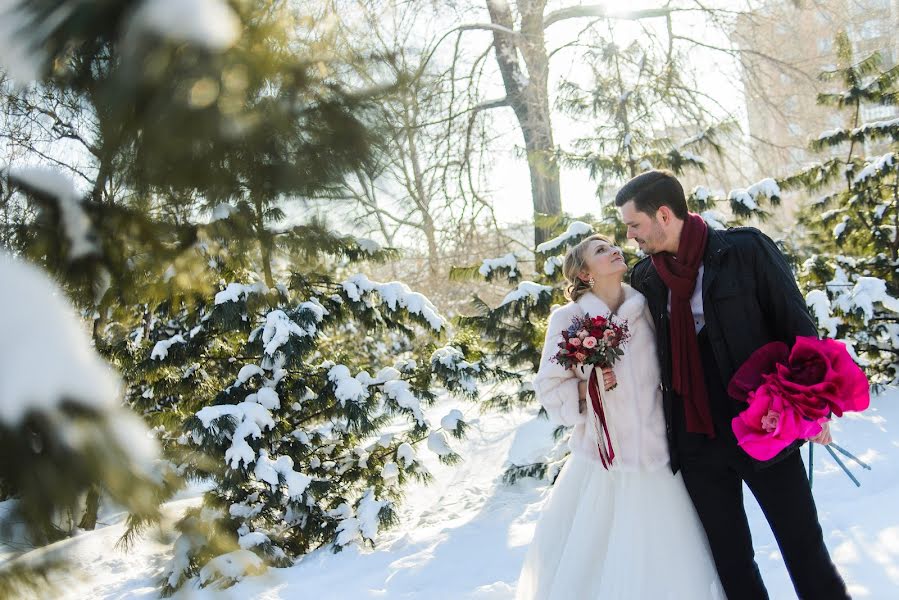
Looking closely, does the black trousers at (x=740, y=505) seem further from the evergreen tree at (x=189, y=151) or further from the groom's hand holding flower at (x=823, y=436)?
the evergreen tree at (x=189, y=151)

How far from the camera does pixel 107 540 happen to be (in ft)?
2.12

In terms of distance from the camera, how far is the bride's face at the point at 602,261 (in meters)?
2.59

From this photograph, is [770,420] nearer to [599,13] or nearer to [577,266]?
[577,266]

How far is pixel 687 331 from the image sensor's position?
222 cm

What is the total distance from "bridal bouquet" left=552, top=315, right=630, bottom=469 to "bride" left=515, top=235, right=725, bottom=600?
40 millimetres

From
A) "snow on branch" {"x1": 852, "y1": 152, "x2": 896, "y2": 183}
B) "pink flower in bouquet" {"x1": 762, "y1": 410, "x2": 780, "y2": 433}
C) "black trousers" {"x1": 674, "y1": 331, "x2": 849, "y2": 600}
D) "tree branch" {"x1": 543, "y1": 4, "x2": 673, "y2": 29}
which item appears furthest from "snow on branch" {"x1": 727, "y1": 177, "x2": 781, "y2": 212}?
"tree branch" {"x1": 543, "y1": 4, "x2": 673, "y2": 29}

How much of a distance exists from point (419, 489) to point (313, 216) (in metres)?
6.92

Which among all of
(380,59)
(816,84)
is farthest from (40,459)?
(816,84)

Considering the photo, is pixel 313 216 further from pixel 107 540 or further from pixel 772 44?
pixel 772 44

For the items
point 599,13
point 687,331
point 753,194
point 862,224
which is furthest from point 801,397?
point 599,13

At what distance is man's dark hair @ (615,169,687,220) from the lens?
232 cm

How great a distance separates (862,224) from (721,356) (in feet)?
18.3

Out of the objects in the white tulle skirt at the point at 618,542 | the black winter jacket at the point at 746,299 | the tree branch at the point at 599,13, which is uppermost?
the tree branch at the point at 599,13

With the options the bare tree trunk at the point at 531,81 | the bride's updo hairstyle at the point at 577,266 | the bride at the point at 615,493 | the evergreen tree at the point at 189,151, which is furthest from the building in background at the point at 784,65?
the evergreen tree at the point at 189,151
